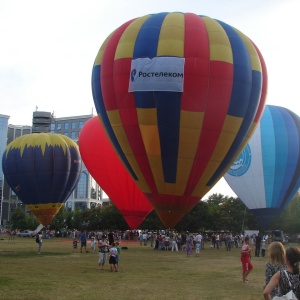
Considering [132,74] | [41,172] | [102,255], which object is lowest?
[102,255]

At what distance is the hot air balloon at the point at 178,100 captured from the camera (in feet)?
53.1

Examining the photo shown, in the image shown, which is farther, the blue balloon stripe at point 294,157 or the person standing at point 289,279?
the blue balloon stripe at point 294,157

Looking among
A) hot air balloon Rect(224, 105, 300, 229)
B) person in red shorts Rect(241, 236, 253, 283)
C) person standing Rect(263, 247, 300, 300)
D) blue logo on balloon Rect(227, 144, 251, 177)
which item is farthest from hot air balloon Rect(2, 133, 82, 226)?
person standing Rect(263, 247, 300, 300)

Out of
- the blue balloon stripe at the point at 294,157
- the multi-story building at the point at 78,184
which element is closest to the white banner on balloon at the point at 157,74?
the blue balloon stripe at the point at 294,157

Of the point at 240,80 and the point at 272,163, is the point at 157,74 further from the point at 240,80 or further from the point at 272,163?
the point at 272,163

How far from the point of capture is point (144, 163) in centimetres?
1711

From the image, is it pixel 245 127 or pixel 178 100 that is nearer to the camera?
pixel 178 100

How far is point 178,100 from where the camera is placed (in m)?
16.2

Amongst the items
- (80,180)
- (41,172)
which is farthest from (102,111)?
(80,180)

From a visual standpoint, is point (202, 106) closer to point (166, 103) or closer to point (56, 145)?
point (166, 103)

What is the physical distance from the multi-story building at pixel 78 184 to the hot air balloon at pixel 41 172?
5541cm

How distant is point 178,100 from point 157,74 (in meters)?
1.18

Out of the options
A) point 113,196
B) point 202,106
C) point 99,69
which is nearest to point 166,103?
point 202,106

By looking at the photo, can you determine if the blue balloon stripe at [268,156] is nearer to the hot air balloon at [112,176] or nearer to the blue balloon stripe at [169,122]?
the hot air balloon at [112,176]
